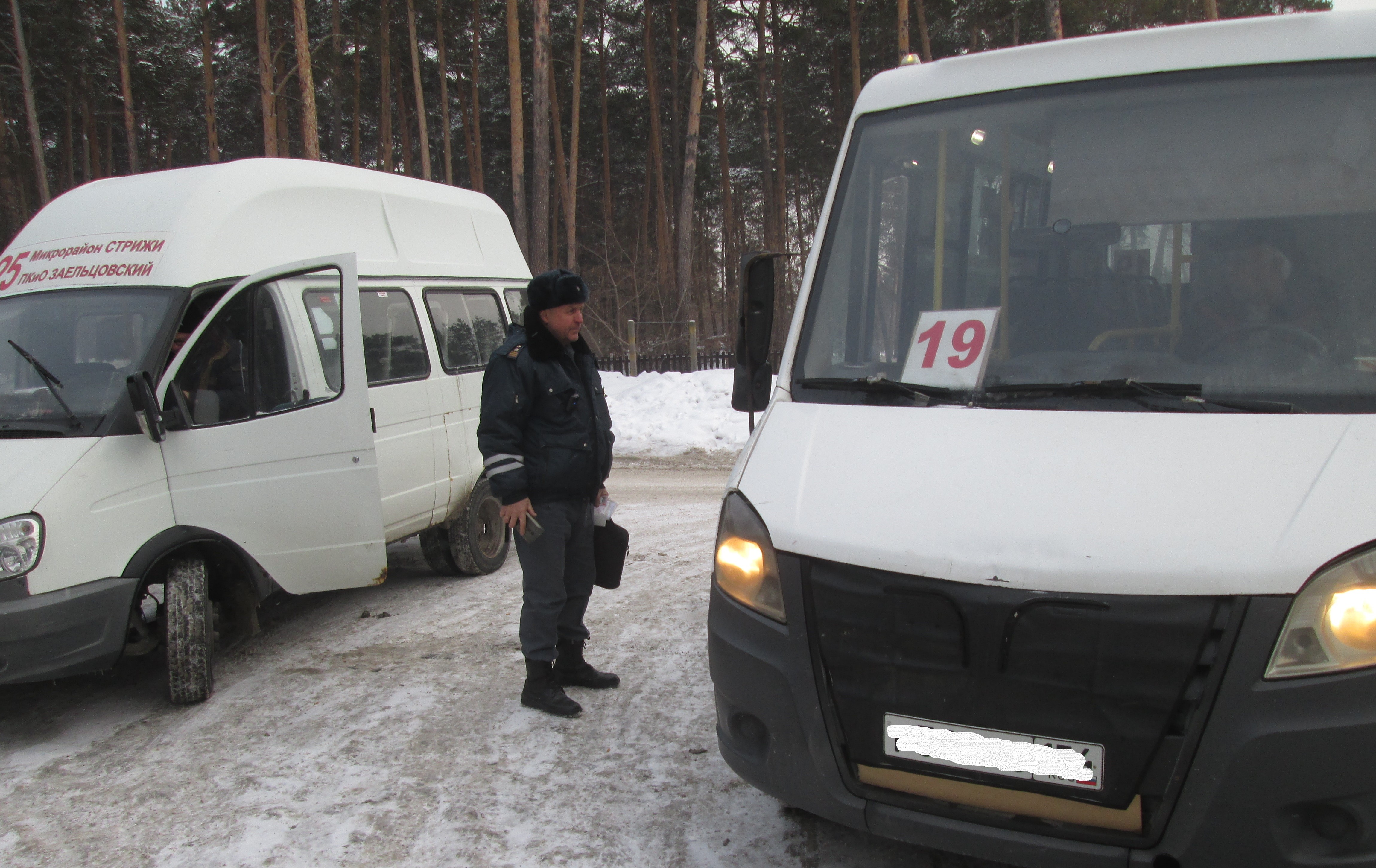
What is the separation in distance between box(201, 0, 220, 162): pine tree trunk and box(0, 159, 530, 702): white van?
2132 cm

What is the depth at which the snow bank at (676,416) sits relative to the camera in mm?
12242

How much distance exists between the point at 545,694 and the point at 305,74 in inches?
635

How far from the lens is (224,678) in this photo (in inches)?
190

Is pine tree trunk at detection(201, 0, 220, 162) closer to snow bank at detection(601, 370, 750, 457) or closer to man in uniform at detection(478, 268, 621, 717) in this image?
snow bank at detection(601, 370, 750, 457)

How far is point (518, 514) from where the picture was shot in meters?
4.10

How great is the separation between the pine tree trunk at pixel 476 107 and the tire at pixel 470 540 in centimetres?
2342

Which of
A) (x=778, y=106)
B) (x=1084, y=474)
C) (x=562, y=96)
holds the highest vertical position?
(x=562, y=96)

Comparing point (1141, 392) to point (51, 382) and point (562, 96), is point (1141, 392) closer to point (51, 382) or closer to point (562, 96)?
point (51, 382)

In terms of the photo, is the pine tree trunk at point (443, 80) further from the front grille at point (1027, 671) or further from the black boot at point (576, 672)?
the front grille at point (1027, 671)

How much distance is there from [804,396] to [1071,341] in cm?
85

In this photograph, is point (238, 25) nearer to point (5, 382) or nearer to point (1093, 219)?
point (5, 382)

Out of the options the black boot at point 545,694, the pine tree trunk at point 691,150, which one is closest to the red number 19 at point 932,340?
the black boot at point 545,694

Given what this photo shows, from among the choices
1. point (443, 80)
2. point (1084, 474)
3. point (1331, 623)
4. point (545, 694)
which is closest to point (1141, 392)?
point (1084, 474)

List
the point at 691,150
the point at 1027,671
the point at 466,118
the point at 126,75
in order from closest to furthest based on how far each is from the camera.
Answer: the point at 1027,671, the point at 691,150, the point at 126,75, the point at 466,118
